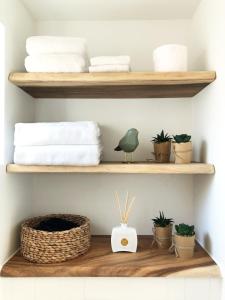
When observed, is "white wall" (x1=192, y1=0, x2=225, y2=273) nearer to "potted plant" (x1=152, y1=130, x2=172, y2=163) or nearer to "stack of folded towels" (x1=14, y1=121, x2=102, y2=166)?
"potted plant" (x1=152, y1=130, x2=172, y2=163)

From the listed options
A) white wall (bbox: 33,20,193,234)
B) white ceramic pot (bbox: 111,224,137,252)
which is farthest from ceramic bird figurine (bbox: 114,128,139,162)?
white ceramic pot (bbox: 111,224,137,252)

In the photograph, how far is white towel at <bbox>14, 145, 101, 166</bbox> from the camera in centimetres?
111

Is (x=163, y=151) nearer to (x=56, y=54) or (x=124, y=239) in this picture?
(x=124, y=239)

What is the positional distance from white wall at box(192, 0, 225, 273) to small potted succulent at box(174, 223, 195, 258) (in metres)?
0.08

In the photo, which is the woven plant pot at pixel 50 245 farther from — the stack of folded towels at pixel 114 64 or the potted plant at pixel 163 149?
the stack of folded towels at pixel 114 64

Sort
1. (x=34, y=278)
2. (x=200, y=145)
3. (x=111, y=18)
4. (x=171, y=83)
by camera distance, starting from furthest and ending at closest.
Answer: (x=111, y=18) < (x=200, y=145) < (x=171, y=83) < (x=34, y=278)

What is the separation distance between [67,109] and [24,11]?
18.2 inches

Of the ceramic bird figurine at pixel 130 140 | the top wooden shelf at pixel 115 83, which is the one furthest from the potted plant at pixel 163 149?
the top wooden shelf at pixel 115 83

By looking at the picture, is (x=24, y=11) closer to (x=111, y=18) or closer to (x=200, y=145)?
(x=111, y=18)

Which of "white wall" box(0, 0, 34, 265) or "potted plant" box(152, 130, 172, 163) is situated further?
"potted plant" box(152, 130, 172, 163)

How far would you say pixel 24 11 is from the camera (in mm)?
1311

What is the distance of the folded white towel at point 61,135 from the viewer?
1.12 metres
